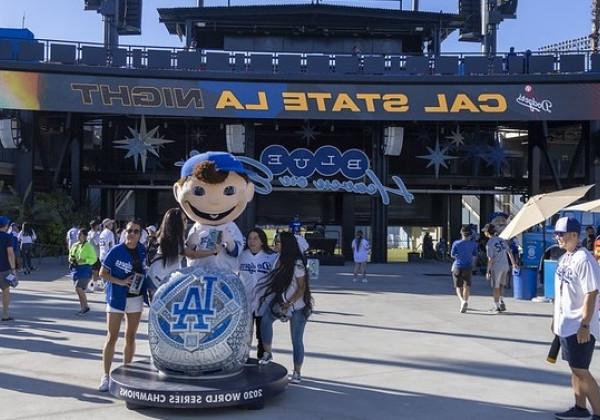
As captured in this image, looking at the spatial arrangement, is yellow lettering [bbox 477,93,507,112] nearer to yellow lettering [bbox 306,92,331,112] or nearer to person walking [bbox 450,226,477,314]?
yellow lettering [bbox 306,92,331,112]

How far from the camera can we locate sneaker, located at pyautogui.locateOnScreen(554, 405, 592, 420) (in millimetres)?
5809

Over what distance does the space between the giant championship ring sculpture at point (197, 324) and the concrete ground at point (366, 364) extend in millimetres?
437

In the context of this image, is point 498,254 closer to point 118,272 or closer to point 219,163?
point 219,163

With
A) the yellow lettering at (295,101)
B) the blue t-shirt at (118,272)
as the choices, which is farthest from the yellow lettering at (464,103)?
the blue t-shirt at (118,272)

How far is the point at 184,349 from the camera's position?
614 centimetres

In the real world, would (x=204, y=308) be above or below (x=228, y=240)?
below

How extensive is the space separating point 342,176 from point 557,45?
228 feet

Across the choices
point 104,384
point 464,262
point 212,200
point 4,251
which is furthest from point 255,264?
point 464,262

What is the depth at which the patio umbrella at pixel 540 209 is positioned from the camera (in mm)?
14203

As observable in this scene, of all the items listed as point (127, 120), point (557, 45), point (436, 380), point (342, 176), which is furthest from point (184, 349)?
point (557, 45)

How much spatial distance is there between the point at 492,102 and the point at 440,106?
194cm

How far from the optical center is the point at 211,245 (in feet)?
22.0

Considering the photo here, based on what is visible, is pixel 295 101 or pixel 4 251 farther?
pixel 295 101

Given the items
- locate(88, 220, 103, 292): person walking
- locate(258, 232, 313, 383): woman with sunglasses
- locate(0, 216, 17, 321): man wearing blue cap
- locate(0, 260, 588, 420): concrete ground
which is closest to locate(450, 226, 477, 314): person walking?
locate(0, 260, 588, 420): concrete ground
